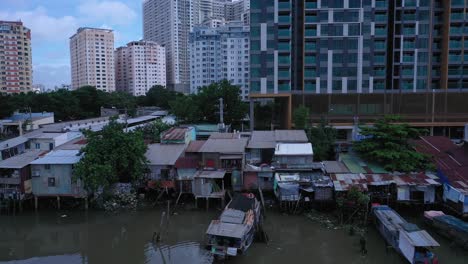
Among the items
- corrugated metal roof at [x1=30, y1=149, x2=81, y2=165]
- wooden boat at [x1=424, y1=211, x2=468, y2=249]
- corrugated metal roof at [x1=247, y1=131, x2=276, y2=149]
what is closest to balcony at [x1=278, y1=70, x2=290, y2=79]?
A: corrugated metal roof at [x1=247, y1=131, x2=276, y2=149]

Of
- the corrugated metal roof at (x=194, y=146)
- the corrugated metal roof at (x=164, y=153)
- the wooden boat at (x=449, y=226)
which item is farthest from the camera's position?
the corrugated metal roof at (x=194, y=146)

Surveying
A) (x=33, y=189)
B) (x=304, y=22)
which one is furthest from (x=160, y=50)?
(x=33, y=189)

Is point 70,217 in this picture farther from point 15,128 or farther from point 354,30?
point 354,30

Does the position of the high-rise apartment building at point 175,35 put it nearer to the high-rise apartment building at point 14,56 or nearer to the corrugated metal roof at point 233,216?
the high-rise apartment building at point 14,56

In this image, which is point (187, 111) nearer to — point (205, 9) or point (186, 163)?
point (186, 163)

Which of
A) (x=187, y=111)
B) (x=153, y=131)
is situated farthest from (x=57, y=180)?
(x=187, y=111)

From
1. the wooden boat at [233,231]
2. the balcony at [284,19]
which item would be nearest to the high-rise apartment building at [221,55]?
the balcony at [284,19]
